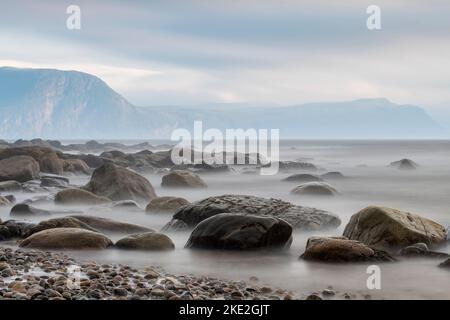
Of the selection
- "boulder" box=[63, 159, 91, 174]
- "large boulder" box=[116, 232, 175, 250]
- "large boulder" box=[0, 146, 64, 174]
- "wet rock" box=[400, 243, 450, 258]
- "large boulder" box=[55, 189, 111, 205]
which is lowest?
"wet rock" box=[400, 243, 450, 258]

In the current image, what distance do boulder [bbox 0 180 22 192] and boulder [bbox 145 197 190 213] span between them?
8.47 m

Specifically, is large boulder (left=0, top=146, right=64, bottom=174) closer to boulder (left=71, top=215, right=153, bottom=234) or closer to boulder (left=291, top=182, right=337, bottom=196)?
boulder (left=291, top=182, right=337, bottom=196)

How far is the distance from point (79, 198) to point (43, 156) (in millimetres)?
13261

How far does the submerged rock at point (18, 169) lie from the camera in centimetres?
2503

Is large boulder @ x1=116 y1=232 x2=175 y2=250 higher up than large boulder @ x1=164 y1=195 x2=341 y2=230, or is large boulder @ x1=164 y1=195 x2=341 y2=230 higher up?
large boulder @ x1=164 y1=195 x2=341 y2=230

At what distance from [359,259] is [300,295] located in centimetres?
228

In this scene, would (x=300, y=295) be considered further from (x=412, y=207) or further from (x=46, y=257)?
(x=412, y=207)

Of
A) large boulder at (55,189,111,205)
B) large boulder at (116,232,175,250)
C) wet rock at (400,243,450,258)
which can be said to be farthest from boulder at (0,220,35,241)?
wet rock at (400,243,450,258)

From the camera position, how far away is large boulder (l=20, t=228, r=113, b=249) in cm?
1096

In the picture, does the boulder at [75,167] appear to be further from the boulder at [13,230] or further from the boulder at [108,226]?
the boulder at [13,230]

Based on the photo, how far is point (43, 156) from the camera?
30562mm

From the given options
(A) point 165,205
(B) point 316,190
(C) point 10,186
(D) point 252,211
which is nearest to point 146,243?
(D) point 252,211

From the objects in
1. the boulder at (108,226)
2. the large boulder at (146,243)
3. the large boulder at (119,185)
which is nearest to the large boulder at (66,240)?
the large boulder at (146,243)
